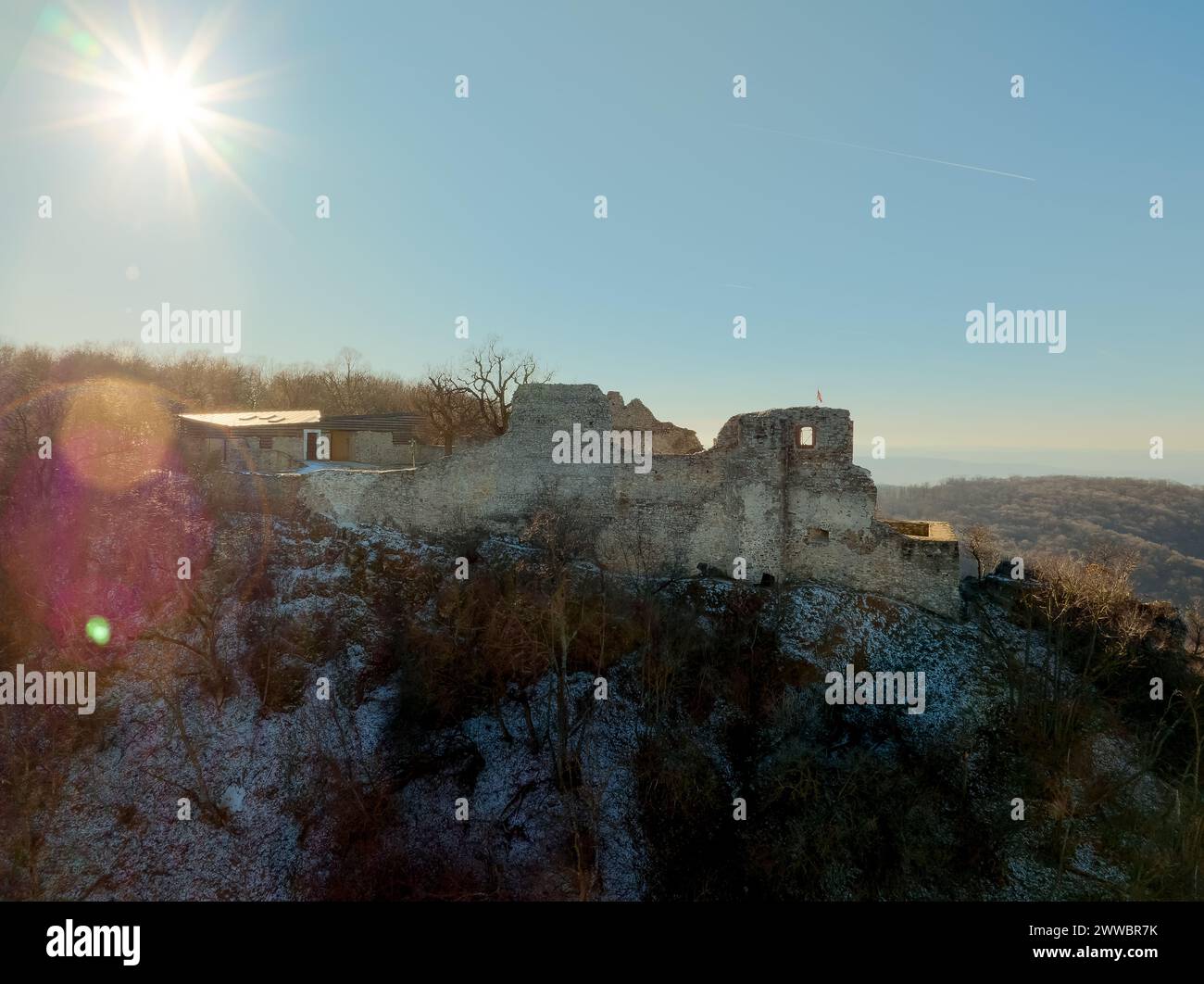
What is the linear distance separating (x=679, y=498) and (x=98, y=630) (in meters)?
16.7

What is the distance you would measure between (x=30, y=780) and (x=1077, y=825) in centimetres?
2450

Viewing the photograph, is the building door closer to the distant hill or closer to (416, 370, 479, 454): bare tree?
(416, 370, 479, 454): bare tree

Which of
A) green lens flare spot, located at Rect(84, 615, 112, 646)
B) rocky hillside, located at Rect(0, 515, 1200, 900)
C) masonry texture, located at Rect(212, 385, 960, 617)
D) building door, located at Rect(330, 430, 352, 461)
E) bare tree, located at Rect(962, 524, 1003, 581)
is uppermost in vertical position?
building door, located at Rect(330, 430, 352, 461)

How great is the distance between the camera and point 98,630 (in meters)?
18.1

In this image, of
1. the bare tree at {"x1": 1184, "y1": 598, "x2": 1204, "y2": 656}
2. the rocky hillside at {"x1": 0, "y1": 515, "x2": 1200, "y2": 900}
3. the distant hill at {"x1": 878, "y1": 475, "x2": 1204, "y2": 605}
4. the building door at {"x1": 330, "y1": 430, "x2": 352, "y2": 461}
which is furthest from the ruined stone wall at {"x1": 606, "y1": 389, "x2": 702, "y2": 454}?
the distant hill at {"x1": 878, "y1": 475, "x2": 1204, "y2": 605}

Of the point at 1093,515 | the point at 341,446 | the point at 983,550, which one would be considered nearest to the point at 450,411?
the point at 341,446

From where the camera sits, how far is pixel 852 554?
63.6 ft

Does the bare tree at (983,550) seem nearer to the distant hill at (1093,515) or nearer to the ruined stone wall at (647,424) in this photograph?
the ruined stone wall at (647,424)

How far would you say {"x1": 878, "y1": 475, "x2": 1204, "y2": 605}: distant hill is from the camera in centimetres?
4509

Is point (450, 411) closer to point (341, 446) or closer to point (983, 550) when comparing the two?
point (341, 446)

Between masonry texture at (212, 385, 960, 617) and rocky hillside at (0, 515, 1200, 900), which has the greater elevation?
masonry texture at (212, 385, 960, 617)

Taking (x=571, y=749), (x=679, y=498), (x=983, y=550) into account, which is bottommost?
(x=571, y=749)

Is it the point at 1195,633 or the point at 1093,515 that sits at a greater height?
the point at 1093,515

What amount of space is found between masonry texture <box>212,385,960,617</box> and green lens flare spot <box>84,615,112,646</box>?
15.6 ft
